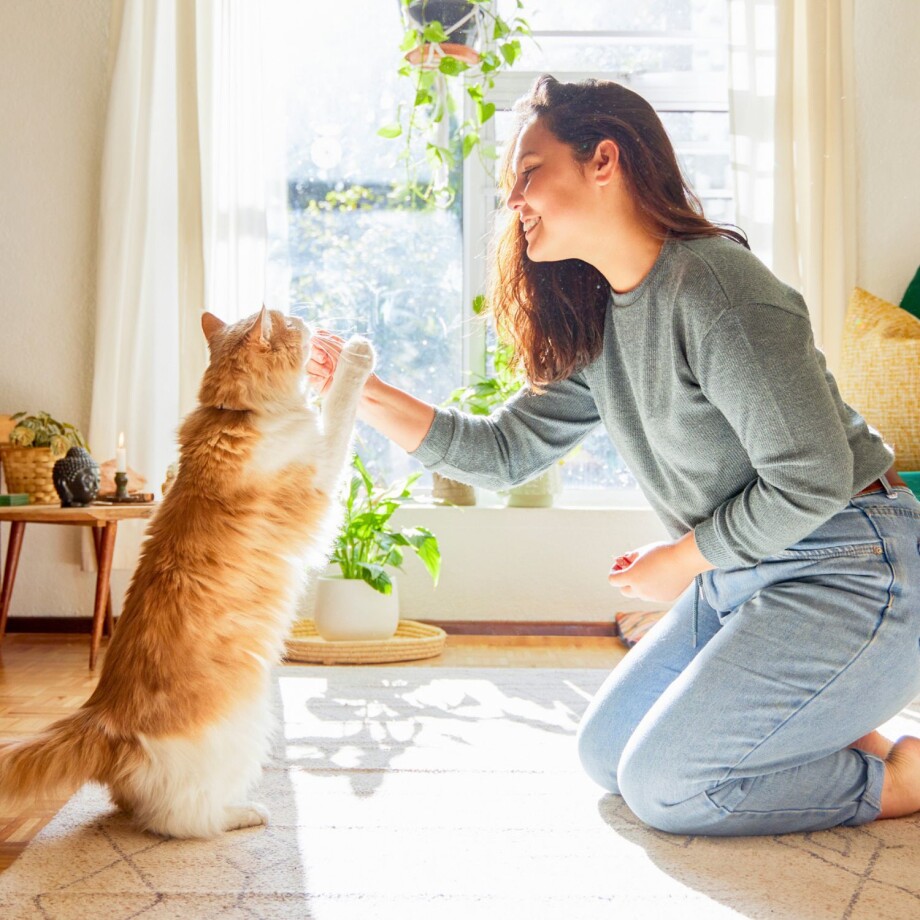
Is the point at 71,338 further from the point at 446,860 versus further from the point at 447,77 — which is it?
the point at 446,860

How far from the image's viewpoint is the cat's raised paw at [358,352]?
1.74 metres

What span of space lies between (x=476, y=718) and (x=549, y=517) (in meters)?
1.29

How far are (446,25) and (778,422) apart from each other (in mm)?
2261

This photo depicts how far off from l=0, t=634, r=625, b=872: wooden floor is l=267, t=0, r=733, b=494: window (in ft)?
2.45

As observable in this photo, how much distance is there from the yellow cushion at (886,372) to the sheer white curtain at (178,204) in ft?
6.27

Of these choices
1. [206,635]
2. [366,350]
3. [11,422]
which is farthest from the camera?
[11,422]

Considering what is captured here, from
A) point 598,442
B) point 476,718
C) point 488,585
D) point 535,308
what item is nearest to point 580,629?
point 488,585

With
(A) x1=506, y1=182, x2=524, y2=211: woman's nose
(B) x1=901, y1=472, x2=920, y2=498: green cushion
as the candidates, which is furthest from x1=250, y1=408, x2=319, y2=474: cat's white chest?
(B) x1=901, y1=472, x2=920, y2=498: green cushion

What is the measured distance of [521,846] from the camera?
1.50 metres

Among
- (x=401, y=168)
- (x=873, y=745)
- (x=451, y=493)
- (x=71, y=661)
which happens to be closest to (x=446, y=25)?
Answer: (x=401, y=168)

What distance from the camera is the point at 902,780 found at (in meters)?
1.59

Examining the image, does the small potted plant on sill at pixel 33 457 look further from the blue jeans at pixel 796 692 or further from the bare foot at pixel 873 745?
the bare foot at pixel 873 745

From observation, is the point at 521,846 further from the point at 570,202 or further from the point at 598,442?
the point at 598,442

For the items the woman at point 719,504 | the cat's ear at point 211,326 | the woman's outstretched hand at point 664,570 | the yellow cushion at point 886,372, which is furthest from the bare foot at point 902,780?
the yellow cushion at point 886,372
